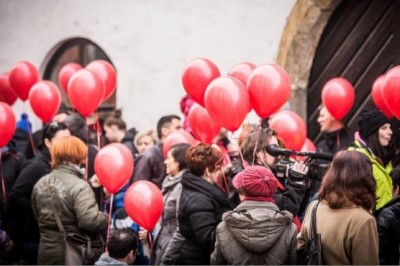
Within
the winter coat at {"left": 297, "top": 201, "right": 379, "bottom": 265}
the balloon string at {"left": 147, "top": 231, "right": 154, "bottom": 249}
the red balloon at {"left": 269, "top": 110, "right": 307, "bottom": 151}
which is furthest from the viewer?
the balloon string at {"left": 147, "top": 231, "right": 154, "bottom": 249}

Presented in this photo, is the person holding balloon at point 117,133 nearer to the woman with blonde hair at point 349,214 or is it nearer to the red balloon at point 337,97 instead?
the red balloon at point 337,97

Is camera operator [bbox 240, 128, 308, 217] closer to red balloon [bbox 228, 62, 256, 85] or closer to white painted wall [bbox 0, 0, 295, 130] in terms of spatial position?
red balloon [bbox 228, 62, 256, 85]

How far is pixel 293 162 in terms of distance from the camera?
5.09 m

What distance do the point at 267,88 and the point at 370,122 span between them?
107cm

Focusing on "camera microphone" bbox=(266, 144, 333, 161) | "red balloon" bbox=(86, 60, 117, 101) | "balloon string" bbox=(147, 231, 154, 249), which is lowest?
"balloon string" bbox=(147, 231, 154, 249)

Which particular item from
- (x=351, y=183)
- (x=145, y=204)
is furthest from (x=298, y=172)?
(x=145, y=204)

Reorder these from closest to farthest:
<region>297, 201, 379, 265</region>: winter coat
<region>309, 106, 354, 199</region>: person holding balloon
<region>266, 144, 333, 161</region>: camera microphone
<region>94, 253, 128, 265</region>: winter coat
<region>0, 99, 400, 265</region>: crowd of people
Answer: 1. <region>297, 201, 379, 265</region>: winter coat
2. <region>0, 99, 400, 265</region>: crowd of people
3. <region>266, 144, 333, 161</region>: camera microphone
4. <region>94, 253, 128, 265</region>: winter coat
5. <region>309, 106, 354, 199</region>: person holding balloon

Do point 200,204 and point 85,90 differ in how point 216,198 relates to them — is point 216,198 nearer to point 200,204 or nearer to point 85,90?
point 200,204

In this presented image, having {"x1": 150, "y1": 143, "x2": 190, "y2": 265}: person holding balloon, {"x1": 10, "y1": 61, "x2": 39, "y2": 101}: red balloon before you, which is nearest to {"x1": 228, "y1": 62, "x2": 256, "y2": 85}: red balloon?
{"x1": 150, "y1": 143, "x2": 190, "y2": 265}: person holding balloon

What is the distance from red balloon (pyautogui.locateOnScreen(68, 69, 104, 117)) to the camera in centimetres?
657

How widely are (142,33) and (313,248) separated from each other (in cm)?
512

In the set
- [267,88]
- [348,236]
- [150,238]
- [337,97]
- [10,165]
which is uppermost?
[267,88]

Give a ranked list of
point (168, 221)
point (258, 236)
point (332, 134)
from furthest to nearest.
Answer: point (332, 134)
point (168, 221)
point (258, 236)

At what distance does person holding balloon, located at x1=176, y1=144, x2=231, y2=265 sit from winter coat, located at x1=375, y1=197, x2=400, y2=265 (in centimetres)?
107
